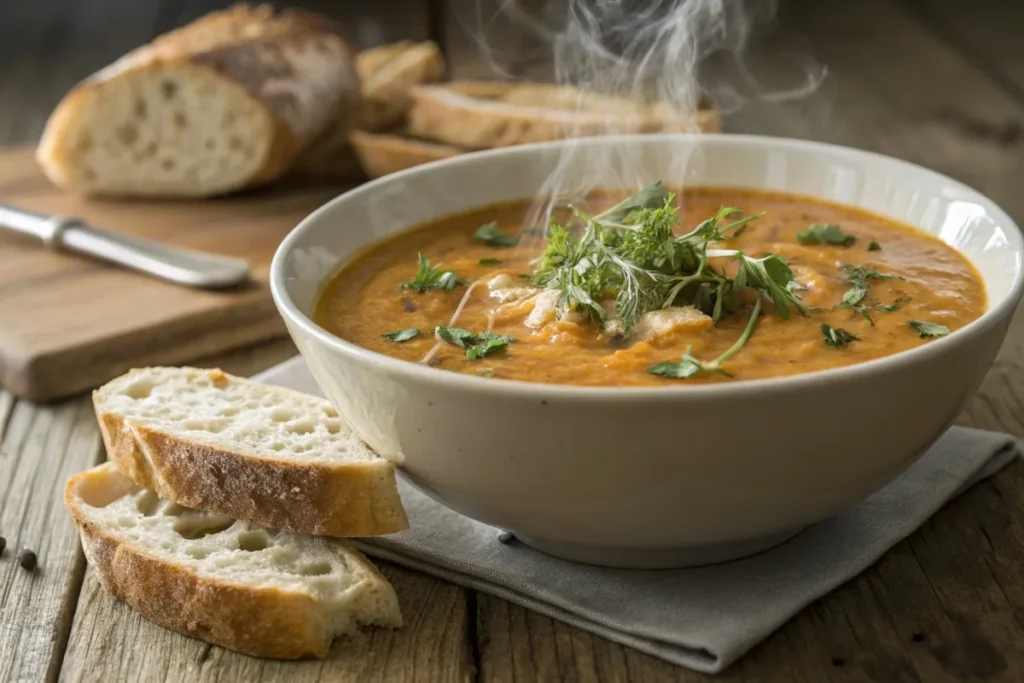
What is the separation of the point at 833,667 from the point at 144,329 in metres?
2.35

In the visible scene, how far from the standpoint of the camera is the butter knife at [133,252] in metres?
4.14

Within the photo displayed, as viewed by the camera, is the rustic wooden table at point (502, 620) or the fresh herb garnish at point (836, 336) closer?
the rustic wooden table at point (502, 620)

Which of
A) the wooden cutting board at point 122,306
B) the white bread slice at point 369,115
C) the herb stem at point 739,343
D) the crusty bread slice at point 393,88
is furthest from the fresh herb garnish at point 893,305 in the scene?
the crusty bread slice at point 393,88

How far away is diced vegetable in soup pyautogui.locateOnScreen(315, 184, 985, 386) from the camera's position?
252cm

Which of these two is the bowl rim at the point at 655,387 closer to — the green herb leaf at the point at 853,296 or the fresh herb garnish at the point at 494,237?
the green herb leaf at the point at 853,296

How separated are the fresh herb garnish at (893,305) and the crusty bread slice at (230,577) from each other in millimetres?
1175

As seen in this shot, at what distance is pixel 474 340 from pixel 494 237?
717 mm

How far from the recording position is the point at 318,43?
17.5 ft

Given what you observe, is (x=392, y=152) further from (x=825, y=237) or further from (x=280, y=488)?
(x=280, y=488)

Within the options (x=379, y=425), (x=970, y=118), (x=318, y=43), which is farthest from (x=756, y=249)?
(x=970, y=118)

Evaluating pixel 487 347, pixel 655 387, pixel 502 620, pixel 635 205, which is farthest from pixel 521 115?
pixel 655 387

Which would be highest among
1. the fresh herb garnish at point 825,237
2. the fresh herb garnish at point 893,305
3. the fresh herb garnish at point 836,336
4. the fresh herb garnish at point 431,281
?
the fresh herb garnish at point 836,336

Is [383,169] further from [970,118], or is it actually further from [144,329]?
[970,118]

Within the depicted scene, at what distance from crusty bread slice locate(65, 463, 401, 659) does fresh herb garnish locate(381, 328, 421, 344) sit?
438mm
